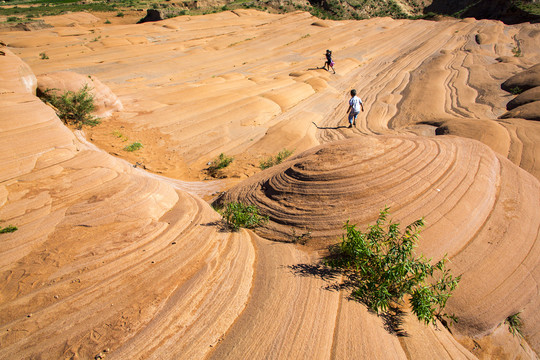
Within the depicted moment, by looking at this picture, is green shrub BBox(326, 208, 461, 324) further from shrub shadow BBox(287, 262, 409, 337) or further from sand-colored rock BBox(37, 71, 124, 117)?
sand-colored rock BBox(37, 71, 124, 117)

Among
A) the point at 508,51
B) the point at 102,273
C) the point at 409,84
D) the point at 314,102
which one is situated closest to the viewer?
the point at 102,273

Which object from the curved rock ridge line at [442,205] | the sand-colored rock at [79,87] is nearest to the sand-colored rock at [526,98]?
the curved rock ridge line at [442,205]

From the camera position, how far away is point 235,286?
9.98 ft

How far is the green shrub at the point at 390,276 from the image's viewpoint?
113 inches

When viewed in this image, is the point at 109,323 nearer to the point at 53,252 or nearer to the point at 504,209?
the point at 53,252

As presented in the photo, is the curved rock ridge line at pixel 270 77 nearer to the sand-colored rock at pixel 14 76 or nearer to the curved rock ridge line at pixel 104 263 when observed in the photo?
the sand-colored rock at pixel 14 76

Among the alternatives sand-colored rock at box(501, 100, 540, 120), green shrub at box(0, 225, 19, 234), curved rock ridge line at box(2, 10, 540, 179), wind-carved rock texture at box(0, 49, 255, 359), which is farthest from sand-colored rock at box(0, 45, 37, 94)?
sand-colored rock at box(501, 100, 540, 120)

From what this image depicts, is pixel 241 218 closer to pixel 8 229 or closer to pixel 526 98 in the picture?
pixel 8 229

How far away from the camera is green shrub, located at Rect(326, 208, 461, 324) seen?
288 cm

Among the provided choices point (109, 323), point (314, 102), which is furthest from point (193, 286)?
point (314, 102)

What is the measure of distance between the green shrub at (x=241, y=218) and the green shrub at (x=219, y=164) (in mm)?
3820

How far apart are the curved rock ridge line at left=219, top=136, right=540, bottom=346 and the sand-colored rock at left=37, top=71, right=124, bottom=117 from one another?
658 cm

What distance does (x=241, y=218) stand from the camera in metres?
4.15

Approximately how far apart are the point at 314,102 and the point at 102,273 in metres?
12.1
